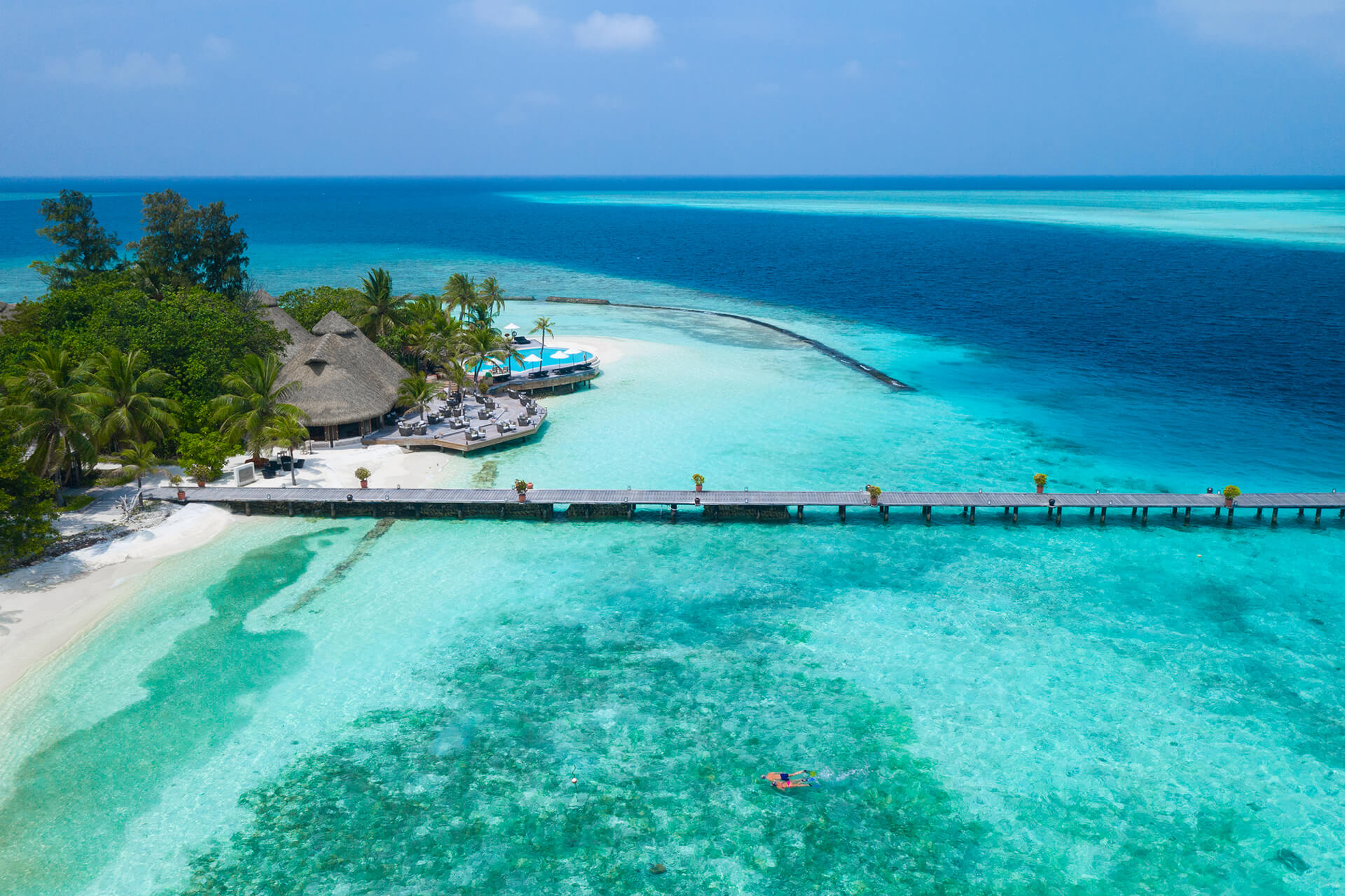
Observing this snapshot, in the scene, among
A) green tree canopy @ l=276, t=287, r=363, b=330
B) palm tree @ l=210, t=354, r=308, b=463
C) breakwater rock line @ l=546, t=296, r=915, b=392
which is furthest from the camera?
breakwater rock line @ l=546, t=296, r=915, b=392

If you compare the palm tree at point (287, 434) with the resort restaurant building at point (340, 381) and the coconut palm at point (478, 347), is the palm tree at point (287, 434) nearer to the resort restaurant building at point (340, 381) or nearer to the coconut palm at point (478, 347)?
the resort restaurant building at point (340, 381)

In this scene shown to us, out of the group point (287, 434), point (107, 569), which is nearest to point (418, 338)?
point (287, 434)

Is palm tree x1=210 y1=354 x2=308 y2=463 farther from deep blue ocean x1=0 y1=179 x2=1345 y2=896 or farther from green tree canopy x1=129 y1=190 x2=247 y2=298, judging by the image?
green tree canopy x1=129 y1=190 x2=247 y2=298

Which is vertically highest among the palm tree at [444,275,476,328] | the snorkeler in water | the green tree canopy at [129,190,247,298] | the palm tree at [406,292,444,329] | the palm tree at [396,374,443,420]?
the green tree canopy at [129,190,247,298]

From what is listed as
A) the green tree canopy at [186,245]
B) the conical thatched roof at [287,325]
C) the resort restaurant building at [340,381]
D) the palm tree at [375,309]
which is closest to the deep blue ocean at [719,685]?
the resort restaurant building at [340,381]

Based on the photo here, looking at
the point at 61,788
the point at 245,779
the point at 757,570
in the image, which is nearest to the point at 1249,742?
the point at 757,570

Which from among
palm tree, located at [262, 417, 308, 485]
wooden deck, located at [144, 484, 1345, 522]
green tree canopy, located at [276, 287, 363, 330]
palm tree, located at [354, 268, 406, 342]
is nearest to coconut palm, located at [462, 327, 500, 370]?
palm tree, located at [354, 268, 406, 342]
